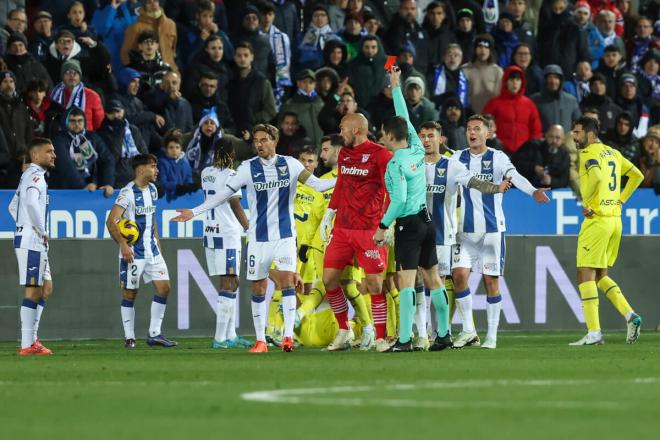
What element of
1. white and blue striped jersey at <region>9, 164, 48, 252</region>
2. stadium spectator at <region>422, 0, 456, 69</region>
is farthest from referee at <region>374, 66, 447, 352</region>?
stadium spectator at <region>422, 0, 456, 69</region>

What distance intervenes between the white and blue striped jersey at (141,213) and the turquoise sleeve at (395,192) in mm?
3889

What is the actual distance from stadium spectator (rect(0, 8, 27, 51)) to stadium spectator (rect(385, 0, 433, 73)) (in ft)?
20.1

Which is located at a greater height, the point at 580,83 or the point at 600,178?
the point at 580,83

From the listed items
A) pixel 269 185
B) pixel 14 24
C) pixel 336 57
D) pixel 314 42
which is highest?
pixel 314 42

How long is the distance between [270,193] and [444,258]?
2.23 m

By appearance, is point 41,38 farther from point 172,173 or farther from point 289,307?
point 289,307

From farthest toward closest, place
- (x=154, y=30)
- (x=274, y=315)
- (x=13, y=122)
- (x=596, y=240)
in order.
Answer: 1. (x=154, y=30)
2. (x=13, y=122)
3. (x=274, y=315)
4. (x=596, y=240)

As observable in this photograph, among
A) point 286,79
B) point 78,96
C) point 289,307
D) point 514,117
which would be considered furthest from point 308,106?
point 289,307

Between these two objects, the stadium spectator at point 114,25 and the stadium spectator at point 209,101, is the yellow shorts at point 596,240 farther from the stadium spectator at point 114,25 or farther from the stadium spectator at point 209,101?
the stadium spectator at point 114,25

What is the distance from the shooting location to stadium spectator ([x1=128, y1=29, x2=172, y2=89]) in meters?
21.1

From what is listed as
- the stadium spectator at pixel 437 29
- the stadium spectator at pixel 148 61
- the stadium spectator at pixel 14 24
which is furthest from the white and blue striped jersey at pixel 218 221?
the stadium spectator at pixel 437 29

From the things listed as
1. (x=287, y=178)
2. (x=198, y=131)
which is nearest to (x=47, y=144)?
(x=287, y=178)

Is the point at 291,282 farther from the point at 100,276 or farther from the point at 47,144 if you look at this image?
the point at 100,276

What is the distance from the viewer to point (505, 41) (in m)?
24.6
